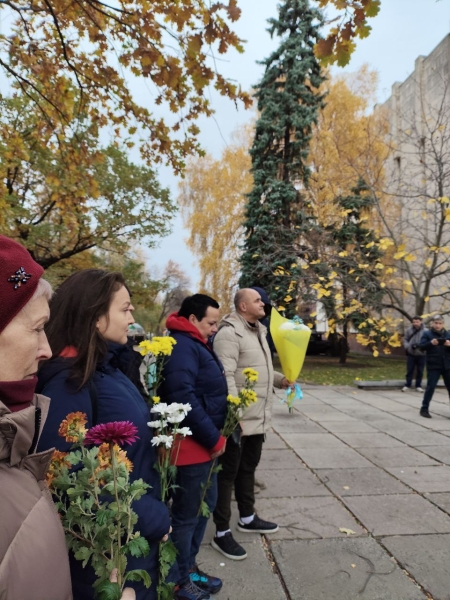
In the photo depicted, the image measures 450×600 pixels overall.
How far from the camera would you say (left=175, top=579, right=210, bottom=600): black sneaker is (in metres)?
2.50

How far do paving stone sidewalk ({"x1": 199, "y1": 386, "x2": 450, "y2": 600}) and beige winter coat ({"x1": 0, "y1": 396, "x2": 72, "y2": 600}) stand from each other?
2.13 m

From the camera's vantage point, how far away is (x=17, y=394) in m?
1.01

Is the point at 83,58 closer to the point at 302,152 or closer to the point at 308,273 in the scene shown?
the point at 308,273

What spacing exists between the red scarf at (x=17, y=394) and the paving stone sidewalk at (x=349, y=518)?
2281 millimetres

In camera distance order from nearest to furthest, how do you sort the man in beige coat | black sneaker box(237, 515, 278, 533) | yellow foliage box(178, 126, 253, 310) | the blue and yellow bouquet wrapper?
the man in beige coat, black sneaker box(237, 515, 278, 533), the blue and yellow bouquet wrapper, yellow foliage box(178, 126, 253, 310)

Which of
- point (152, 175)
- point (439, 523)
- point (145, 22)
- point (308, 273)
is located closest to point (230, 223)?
point (152, 175)

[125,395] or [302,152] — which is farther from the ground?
[302,152]

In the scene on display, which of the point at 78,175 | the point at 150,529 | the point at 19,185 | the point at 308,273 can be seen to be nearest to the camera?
the point at 150,529

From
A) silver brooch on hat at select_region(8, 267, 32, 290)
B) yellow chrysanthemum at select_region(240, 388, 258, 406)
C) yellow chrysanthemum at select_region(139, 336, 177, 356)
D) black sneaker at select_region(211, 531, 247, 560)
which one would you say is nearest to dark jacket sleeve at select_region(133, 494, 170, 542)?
yellow chrysanthemum at select_region(139, 336, 177, 356)

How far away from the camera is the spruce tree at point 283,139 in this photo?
55.5 ft

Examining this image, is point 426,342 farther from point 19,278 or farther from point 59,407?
point 19,278

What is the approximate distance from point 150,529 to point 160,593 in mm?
358

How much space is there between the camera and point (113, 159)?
1820cm

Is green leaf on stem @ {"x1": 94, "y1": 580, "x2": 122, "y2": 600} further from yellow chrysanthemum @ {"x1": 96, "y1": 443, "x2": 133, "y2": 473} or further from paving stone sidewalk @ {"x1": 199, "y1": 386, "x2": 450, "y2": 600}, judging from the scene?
paving stone sidewalk @ {"x1": 199, "y1": 386, "x2": 450, "y2": 600}
